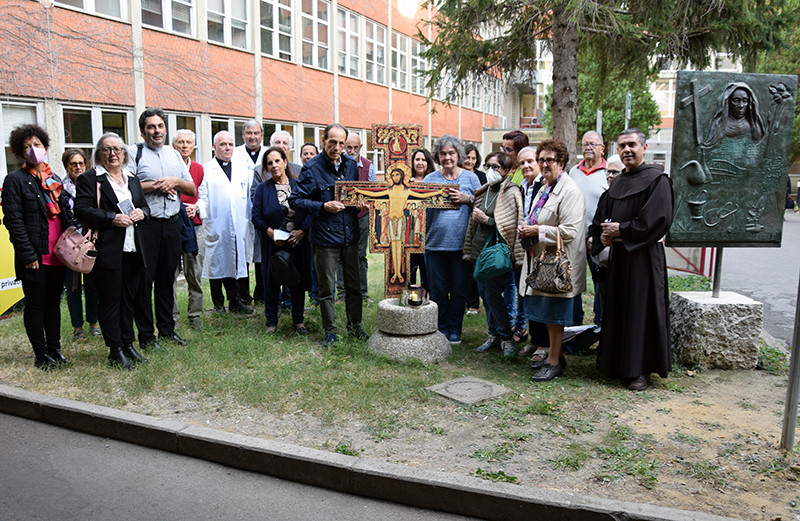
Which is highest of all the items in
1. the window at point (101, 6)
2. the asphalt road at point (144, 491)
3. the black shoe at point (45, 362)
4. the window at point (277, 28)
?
the window at point (277, 28)

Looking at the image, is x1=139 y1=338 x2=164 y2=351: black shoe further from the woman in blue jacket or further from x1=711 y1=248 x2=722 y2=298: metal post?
x1=711 y1=248 x2=722 y2=298: metal post

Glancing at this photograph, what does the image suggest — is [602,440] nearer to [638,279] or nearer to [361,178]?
[638,279]

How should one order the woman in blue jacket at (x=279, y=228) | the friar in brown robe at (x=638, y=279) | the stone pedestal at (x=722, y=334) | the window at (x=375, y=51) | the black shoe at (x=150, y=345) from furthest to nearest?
the window at (x=375, y=51), the woman in blue jacket at (x=279, y=228), the black shoe at (x=150, y=345), the stone pedestal at (x=722, y=334), the friar in brown robe at (x=638, y=279)

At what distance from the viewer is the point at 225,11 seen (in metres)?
18.0

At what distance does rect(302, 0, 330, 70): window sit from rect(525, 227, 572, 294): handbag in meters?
18.2

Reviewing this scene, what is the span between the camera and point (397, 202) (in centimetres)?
687

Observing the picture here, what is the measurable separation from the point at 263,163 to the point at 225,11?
12.1 metres

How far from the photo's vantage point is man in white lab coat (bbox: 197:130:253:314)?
836cm

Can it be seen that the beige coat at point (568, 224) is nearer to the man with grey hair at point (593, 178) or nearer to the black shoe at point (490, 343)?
the black shoe at point (490, 343)

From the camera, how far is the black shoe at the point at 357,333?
23.4ft

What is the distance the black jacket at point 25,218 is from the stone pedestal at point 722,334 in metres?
6.17

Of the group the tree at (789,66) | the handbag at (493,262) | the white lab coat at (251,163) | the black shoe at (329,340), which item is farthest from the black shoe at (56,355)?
the tree at (789,66)

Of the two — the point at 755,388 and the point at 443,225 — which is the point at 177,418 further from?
the point at 755,388

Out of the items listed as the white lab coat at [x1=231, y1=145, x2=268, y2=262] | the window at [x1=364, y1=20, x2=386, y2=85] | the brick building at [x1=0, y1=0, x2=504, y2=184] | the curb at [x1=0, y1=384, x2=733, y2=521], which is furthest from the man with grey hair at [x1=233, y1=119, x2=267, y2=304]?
the window at [x1=364, y1=20, x2=386, y2=85]
